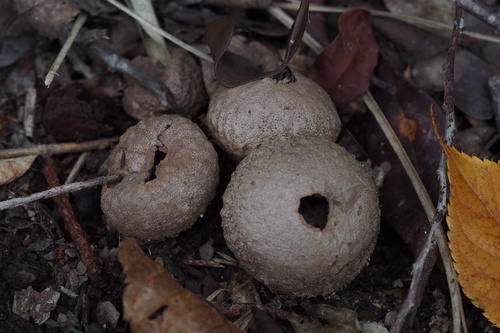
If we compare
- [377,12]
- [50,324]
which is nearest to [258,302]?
[50,324]

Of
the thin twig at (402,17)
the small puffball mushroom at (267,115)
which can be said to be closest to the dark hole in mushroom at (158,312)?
the small puffball mushroom at (267,115)

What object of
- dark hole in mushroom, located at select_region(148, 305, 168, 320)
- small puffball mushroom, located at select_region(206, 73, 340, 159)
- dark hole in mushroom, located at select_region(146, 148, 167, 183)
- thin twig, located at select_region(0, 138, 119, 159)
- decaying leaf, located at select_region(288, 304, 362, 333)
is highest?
small puffball mushroom, located at select_region(206, 73, 340, 159)

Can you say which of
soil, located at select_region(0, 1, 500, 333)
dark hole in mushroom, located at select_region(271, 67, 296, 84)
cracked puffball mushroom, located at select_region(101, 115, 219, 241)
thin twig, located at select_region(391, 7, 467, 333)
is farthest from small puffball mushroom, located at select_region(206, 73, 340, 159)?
thin twig, located at select_region(391, 7, 467, 333)

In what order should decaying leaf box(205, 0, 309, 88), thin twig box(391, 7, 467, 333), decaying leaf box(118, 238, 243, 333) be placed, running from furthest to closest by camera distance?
decaying leaf box(205, 0, 309, 88)
thin twig box(391, 7, 467, 333)
decaying leaf box(118, 238, 243, 333)

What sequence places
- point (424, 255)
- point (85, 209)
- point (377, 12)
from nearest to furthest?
point (424, 255) < point (85, 209) < point (377, 12)

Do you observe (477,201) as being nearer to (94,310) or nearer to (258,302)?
(258,302)

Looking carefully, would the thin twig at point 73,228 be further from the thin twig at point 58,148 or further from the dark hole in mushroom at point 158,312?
the dark hole in mushroom at point 158,312

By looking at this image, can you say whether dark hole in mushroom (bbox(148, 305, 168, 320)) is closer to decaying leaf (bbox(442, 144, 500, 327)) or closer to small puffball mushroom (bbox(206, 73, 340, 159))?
small puffball mushroom (bbox(206, 73, 340, 159))
